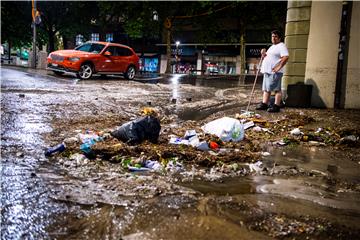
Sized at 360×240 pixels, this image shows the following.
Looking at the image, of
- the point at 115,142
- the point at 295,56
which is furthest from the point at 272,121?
the point at 115,142

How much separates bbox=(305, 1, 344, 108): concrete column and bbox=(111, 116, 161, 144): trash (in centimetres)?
571

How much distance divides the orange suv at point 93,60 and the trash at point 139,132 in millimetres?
12385

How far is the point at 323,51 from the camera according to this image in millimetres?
9500

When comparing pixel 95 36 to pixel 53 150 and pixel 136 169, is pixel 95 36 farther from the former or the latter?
pixel 136 169

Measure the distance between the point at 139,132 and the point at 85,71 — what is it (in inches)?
506

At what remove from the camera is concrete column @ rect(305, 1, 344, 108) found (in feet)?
30.2

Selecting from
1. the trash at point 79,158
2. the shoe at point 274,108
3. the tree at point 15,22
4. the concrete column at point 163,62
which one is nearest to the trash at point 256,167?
the trash at point 79,158

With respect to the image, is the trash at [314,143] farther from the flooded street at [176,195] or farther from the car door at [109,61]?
the car door at [109,61]

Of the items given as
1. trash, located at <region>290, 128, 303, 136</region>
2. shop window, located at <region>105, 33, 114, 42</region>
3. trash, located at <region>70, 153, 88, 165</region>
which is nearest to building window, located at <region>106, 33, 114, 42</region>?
shop window, located at <region>105, 33, 114, 42</region>

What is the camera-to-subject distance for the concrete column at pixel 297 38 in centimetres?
976

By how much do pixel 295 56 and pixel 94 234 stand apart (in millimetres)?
8434

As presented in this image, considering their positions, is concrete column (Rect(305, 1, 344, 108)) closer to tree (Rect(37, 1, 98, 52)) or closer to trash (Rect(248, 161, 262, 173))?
trash (Rect(248, 161, 262, 173))

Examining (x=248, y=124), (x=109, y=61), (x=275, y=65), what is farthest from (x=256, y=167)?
(x=109, y=61)

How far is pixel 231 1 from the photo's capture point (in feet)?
105
